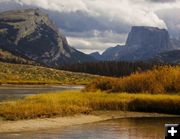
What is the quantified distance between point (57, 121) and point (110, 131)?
746 centimetres

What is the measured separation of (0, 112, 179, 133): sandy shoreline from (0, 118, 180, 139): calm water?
1.69 meters

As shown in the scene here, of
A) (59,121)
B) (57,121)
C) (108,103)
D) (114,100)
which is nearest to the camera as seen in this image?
(57,121)

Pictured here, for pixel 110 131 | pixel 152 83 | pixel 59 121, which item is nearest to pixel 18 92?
pixel 152 83

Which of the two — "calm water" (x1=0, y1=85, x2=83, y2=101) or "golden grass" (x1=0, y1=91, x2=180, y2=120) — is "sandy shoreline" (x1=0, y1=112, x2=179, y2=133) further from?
"calm water" (x1=0, y1=85, x2=83, y2=101)

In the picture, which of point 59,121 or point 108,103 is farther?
point 108,103

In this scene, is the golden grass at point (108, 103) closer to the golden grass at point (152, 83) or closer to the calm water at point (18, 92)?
the golden grass at point (152, 83)

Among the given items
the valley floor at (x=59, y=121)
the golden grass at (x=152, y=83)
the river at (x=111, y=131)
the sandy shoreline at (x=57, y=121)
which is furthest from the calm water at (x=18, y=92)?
the river at (x=111, y=131)

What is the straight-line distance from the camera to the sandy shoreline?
4012 centimetres

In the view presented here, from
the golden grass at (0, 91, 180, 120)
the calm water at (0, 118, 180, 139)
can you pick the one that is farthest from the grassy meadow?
the calm water at (0, 118, 180, 139)

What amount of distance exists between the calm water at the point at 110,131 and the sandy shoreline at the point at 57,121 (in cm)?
169

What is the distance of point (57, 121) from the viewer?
45.2 metres

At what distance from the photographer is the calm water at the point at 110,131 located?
3588 centimetres

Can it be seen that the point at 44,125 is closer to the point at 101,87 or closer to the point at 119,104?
the point at 119,104

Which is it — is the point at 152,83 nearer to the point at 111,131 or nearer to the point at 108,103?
the point at 108,103
